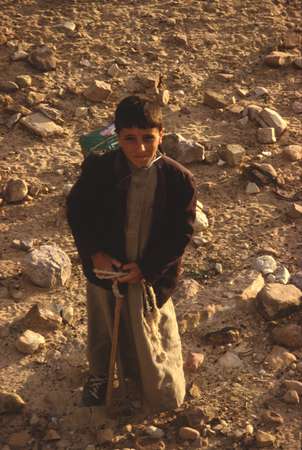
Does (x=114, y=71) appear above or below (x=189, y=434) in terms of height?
above

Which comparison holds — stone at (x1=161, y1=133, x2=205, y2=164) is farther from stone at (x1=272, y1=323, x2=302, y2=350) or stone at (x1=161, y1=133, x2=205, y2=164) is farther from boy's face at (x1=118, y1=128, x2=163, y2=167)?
boy's face at (x1=118, y1=128, x2=163, y2=167)

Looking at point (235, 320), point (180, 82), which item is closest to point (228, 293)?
point (235, 320)

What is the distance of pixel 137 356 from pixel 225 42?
3.91m

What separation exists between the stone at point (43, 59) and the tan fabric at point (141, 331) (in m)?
3.08

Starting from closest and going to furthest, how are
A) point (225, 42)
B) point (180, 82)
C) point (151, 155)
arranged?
point (151, 155), point (180, 82), point (225, 42)

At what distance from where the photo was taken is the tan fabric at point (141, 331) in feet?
11.8

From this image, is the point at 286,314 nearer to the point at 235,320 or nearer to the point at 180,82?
the point at 235,320

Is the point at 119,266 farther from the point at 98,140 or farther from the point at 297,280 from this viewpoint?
the point at 98,140

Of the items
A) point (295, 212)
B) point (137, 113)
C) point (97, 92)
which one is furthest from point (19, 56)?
point (137, 113)

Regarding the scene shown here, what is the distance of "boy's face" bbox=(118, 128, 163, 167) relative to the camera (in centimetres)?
341

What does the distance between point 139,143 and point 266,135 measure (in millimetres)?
2888

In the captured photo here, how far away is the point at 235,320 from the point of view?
15.5 feet

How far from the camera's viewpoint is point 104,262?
3676 mm

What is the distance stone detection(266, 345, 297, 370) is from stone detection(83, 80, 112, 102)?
2.70m
